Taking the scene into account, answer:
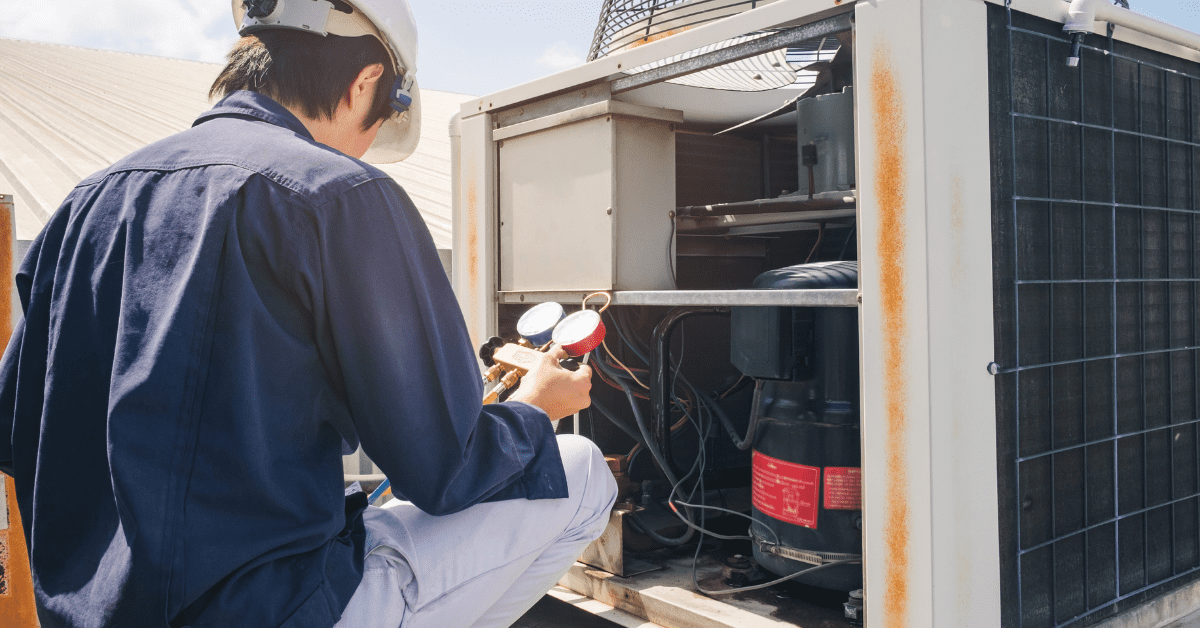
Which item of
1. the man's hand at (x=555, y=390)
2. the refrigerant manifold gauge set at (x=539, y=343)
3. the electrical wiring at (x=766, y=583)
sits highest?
the refrigerant manifold gauge set at (x=539, y=343)

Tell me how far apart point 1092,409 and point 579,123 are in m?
1.31

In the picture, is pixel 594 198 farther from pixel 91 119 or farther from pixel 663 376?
pixel 91 119

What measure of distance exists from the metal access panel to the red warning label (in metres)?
0.65

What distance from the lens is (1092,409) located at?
1707mm

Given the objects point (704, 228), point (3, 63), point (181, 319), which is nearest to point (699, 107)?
point (704, 228)

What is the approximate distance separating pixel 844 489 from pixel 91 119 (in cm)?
790

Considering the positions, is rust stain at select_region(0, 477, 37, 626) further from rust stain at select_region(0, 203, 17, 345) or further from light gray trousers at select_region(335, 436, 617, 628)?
light gray trousers at select_region(335, 436, 617, 628)

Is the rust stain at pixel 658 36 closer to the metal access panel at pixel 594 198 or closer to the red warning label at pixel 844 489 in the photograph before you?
the metal access panel at pixel 594 198

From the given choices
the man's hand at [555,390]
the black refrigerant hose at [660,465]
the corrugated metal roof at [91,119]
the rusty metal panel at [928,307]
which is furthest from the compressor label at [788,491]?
the corrugated metal roof at [91,119]

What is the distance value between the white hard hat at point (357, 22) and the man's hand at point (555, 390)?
508mm

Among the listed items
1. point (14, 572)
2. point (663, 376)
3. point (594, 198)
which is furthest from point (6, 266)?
point (663, 376)

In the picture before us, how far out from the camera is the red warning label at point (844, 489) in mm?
1923

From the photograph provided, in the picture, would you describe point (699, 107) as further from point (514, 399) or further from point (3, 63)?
point (3, 63)

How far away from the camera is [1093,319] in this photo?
1710 mm
